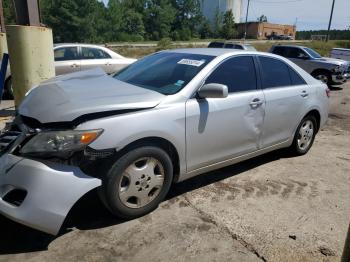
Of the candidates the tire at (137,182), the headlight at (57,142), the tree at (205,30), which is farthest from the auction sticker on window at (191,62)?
the tree at (205,30)

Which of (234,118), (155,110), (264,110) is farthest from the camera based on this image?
(264,110)

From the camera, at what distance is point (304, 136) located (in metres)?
5.27

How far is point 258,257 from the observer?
2936 millimetres

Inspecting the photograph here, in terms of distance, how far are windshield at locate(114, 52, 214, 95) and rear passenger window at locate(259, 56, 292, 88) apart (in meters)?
0.85

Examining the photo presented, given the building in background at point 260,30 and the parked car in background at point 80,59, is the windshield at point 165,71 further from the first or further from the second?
the building in background at point 260,30

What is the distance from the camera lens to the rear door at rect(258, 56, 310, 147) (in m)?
4.38

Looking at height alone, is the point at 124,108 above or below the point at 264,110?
above

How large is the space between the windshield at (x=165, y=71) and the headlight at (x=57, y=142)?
1001 mm

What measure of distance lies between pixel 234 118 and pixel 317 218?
51.5 inches

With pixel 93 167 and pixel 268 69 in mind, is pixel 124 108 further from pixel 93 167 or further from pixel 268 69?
→ pixel 268 69

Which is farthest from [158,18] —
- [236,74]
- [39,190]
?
[39,190]

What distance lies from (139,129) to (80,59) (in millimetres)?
7074

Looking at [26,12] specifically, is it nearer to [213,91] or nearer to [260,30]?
[213,91]

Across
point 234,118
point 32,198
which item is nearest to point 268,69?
point 234,118
